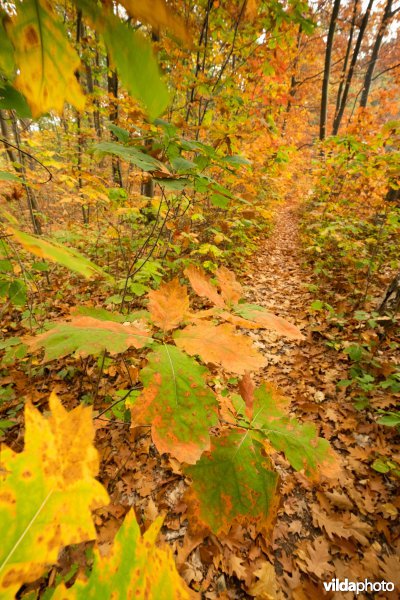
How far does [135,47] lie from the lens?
1.60 feet

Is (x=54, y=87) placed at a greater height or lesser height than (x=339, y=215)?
lesser

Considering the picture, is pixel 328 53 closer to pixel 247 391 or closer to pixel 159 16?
pixel 247 391

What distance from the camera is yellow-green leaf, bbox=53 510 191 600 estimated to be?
0.43m

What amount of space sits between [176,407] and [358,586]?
230 centimetres

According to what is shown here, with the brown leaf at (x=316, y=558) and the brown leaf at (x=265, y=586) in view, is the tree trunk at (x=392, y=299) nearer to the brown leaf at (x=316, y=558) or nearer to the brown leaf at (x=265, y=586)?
the brown leaf at (x=316, y=558)

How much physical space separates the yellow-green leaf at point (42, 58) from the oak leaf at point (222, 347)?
0.76m

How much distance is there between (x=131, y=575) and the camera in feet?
1.50

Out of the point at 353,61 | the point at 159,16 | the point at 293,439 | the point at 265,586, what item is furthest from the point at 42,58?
the point at 353,61

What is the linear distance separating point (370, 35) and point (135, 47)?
24.4 metres

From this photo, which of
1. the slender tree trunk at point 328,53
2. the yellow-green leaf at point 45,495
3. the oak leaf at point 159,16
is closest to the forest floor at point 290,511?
the yellow-green leaf at point 45,495

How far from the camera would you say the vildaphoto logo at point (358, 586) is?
195 centimetres

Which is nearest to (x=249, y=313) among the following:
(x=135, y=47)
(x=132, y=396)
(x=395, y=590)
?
(x=135, y=47)

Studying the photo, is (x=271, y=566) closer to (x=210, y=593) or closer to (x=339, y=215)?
(x=210, y=593)

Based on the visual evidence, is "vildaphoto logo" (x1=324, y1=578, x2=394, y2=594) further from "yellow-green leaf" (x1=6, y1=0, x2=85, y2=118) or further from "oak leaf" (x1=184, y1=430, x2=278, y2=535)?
"yellow-green leaf" (x1=6, y1=0, x2=85, y2=118)
